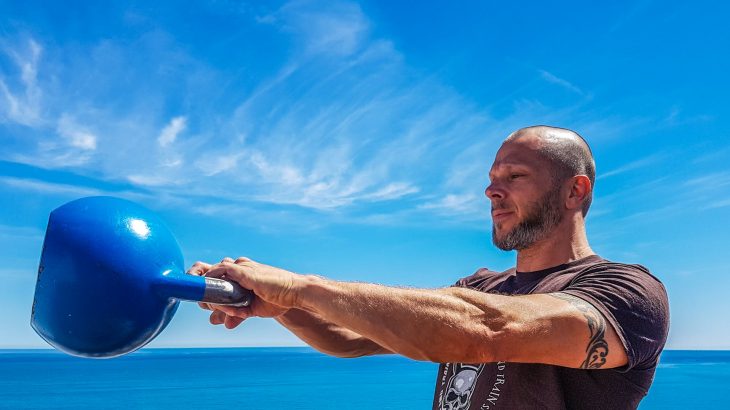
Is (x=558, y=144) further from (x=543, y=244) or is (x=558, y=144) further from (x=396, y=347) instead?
(x=396, y=347)

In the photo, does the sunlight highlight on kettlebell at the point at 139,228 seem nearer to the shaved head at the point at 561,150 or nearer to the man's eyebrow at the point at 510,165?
the man's eyebrow at the point at 510,165

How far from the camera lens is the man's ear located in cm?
285

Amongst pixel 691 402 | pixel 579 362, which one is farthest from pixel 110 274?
pixel 691 402

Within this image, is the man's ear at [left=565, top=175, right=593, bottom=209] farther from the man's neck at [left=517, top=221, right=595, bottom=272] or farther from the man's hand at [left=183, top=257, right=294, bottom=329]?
the man's hand at [left=183, top=257, right=294, bottom=329]

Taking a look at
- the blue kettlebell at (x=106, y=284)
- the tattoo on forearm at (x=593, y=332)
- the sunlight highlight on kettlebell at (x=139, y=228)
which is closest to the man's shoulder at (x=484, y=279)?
the tattoo on forearm at (x=593, y=332)

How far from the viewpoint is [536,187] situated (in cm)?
279

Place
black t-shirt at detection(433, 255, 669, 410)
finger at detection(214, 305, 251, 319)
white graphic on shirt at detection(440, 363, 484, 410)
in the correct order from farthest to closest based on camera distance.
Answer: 1. white graphic on shirt at detection(440, 363, 484, 410)
2. finger at detection(214, 305, 251, 319)
3. black t-shirt at detection(433, 255, 669, 410)

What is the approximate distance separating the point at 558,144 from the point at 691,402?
48.3 metres

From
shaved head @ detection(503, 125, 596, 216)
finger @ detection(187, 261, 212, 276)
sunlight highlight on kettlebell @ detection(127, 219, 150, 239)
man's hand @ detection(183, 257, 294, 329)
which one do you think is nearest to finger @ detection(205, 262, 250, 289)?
man's hand @ detection(183, 257, 294, 329)

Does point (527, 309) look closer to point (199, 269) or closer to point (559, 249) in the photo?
point (559, 249)

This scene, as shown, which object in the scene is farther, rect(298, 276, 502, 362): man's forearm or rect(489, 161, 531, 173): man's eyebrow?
rect(489, 161, 531, 173): man's eyebrow

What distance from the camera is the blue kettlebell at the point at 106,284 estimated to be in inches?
84.9

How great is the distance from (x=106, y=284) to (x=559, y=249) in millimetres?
1729

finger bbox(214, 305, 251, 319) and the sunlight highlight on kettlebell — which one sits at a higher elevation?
the sunlight highlight on kettlebell
